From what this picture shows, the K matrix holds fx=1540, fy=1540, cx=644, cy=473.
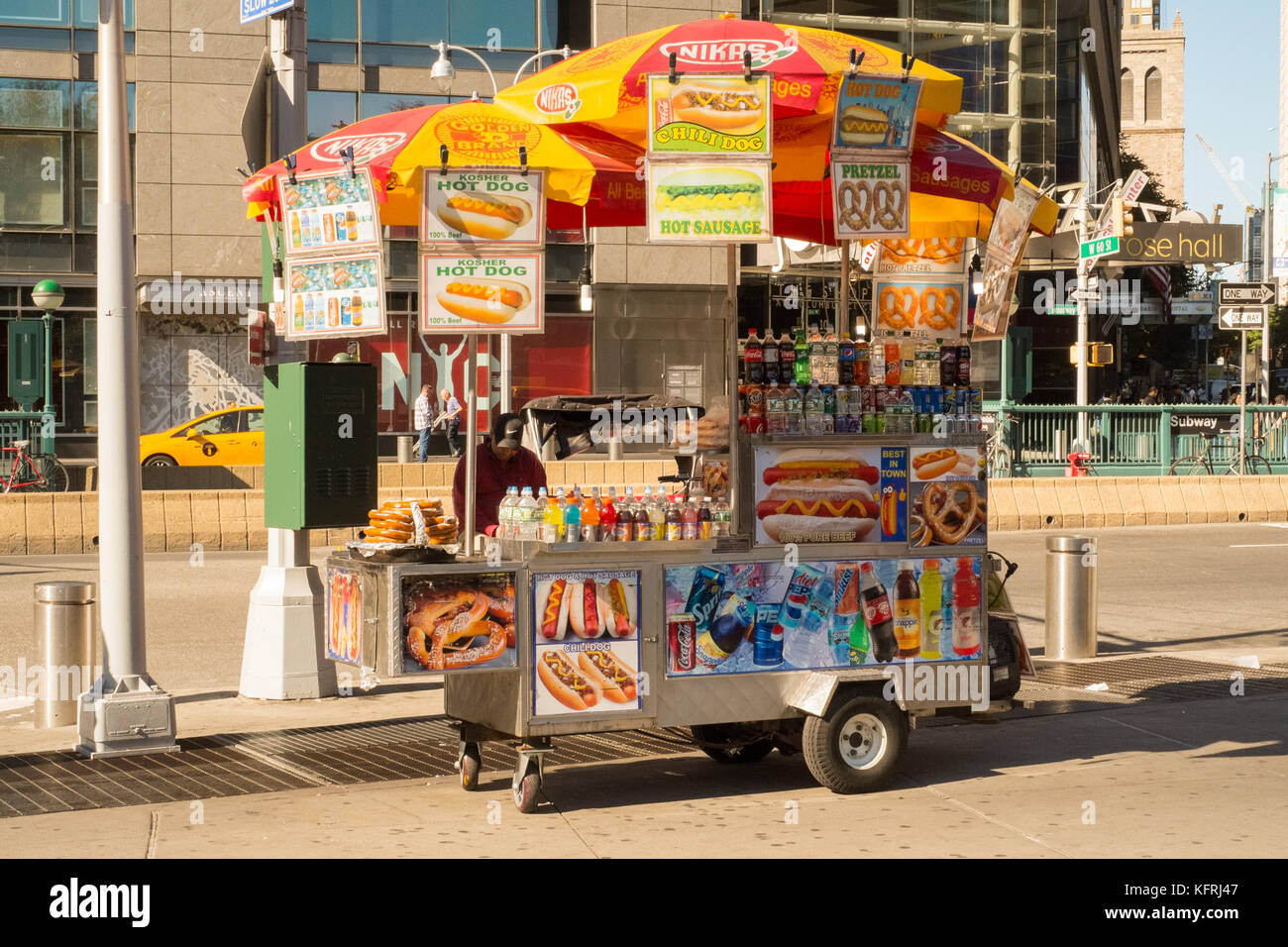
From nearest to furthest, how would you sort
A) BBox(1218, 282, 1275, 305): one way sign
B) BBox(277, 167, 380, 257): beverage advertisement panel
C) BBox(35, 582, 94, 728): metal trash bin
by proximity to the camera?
1. BBox(277, 167, 380, 257): beverage advertisement panel
2. BBox(35, 582, 94, 728): metal trash bin
3. BBox(1218, 282, 1275, 305): one way sign

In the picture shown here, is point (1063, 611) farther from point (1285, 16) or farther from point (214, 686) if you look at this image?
point (1285, 16)

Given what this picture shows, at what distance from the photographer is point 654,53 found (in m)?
7.52

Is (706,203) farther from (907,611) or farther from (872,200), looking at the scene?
(907,611)

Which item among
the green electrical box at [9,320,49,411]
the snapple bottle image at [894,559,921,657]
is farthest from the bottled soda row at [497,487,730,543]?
the green electrical box at [9,320,49,411]

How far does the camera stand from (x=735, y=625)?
7.53 meters

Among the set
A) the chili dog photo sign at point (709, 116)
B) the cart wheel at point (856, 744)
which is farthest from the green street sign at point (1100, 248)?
the chili dog photo sign at point (709, 116)

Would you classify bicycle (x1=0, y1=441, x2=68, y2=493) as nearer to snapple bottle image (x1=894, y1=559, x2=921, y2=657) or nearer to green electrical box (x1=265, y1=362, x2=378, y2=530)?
green electrical box (x1=265, y1=362, x2=378, y2=530)

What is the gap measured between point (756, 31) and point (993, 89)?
1466 inches

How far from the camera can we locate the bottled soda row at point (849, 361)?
304 inches

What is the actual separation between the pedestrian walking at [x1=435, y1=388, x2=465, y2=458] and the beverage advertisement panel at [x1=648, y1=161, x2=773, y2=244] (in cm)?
2383

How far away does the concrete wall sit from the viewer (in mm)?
19250

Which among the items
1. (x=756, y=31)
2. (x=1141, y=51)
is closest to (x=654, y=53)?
(x=756, y=31)

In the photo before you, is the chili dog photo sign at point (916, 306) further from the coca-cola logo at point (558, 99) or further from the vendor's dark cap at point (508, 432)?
the coca-cola logo at point (558, 99)

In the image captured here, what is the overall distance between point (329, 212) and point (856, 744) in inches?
151
